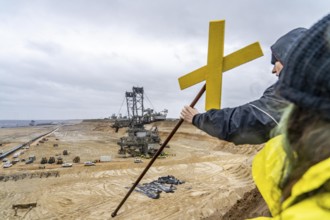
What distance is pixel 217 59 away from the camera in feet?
9.75

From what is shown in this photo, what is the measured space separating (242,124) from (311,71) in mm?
1471

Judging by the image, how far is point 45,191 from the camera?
38.7ft

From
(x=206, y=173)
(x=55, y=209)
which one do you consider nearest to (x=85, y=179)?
(x=55, y=209)

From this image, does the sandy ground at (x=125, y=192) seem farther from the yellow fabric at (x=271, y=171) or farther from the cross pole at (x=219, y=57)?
the yellow fabric at (x=271, y=171)

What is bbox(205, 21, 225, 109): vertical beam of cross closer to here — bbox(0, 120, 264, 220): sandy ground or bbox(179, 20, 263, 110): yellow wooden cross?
bbox(179, 20, 263, 110): yellow wooden cross

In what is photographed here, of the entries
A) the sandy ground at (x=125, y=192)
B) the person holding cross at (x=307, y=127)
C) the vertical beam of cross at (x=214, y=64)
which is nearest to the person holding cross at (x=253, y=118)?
the vertical beam of cross at (x=214, y=64)

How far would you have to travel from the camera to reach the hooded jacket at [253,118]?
2127mm

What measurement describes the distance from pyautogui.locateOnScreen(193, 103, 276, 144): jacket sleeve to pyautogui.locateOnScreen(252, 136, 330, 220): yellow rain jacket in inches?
43.1

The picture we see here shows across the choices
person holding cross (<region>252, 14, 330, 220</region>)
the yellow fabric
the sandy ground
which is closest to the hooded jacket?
the yellow fabric

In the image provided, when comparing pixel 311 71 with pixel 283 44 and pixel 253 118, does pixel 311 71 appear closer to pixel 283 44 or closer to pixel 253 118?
pixel 253 118

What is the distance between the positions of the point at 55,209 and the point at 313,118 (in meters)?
10.1

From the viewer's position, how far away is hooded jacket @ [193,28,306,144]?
2.13m

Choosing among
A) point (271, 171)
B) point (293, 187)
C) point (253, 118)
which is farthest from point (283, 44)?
point (293, 187)

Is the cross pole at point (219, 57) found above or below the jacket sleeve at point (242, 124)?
above
